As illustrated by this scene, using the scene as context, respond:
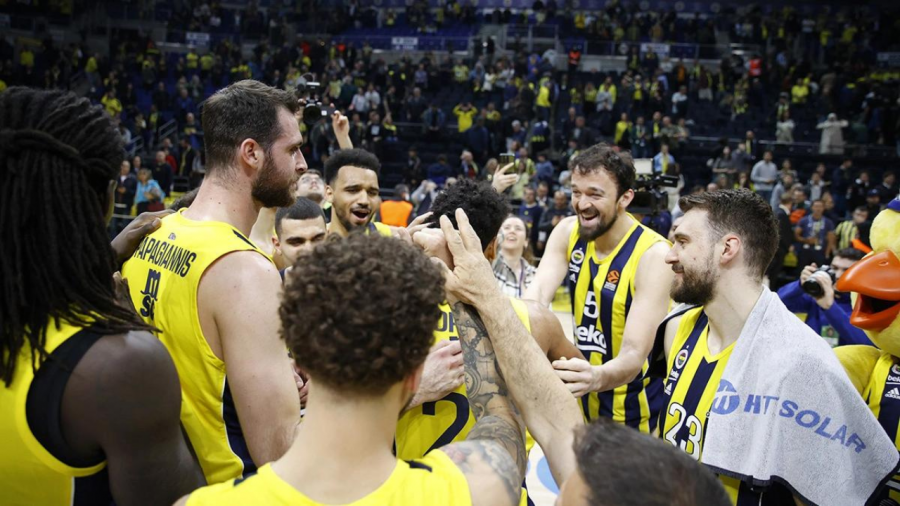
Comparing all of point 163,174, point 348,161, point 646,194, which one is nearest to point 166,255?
point 348,161

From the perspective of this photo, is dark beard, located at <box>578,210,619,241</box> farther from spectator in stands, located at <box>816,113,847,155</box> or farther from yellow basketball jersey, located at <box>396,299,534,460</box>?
spectator in stands, located at <box>816,113,847,155</box>

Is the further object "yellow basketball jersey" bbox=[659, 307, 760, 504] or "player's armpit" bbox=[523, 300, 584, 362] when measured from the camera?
"yellow basketball jersey" bbox=[659, 307, 760, 504]

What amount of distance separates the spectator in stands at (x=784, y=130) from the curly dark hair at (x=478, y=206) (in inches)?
773

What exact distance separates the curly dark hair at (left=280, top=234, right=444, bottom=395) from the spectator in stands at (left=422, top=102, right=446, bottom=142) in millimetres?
20623

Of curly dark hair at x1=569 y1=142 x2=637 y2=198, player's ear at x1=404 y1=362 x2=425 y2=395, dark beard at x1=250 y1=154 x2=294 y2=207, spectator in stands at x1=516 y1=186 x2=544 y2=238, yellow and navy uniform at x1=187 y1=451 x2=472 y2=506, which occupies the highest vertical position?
dark beard at x1=250 y1=154 x2=294 y2=207

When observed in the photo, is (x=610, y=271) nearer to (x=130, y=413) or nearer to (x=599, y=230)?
(x=599, y=230)

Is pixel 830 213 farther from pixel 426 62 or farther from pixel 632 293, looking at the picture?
pixel 426 62

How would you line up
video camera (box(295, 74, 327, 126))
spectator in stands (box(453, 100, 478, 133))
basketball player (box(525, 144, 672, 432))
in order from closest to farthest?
video camera (box(295, 74, 327, 126)), basketball player (box(525, 144, 672, 432)), spectator in stands (box(453, 100, 478, 133))

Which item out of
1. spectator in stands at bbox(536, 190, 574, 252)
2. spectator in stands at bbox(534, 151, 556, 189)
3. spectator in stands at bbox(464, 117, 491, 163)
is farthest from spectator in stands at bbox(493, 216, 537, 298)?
spectator in stands at bbox(464, 117, 491, 163)

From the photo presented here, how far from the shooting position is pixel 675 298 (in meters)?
3.17

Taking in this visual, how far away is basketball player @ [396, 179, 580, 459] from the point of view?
2754mm

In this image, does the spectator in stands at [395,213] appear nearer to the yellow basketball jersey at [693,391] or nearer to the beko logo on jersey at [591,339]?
the beko logo on jersey at [591,339]

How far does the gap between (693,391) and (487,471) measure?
1.59 m

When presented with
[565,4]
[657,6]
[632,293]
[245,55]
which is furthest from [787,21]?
[632,293]
